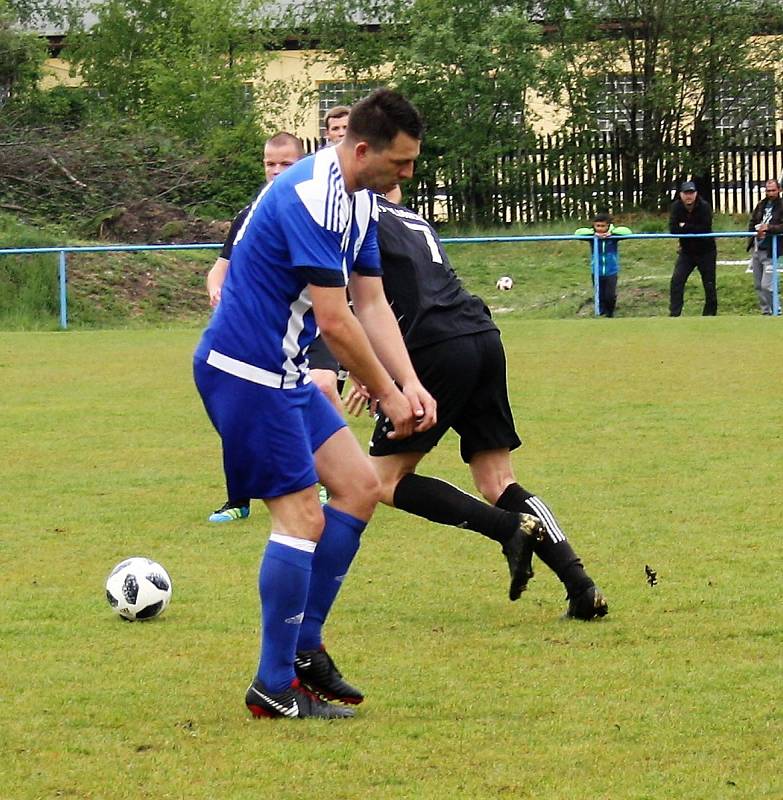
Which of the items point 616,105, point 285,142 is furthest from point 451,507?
point 616,105

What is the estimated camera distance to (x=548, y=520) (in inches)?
233

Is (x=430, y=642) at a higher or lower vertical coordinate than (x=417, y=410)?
lower

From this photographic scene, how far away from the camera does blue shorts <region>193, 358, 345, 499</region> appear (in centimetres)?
448

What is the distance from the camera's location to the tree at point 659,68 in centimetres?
3016

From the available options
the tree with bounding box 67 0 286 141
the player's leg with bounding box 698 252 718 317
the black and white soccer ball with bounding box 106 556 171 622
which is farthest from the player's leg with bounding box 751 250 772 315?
the black and white soccer ball with bounding box 106 556 171 622

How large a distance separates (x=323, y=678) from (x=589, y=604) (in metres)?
1.34

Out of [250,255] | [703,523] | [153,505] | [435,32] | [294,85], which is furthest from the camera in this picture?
[294,85]

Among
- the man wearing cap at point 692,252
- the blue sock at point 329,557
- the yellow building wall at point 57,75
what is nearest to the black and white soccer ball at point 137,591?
the blue sock at point 329,557

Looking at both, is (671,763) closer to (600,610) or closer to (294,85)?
(600,610)

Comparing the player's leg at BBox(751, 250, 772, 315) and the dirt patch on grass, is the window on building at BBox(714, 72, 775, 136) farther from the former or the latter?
the dirt patch on grass

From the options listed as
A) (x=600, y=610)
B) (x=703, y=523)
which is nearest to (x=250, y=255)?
(x=600, y=610)

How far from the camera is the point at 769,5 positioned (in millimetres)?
30797

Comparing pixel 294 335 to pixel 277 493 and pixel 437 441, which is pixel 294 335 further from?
pixel 437 441

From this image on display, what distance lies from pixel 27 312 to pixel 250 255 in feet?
60.3
